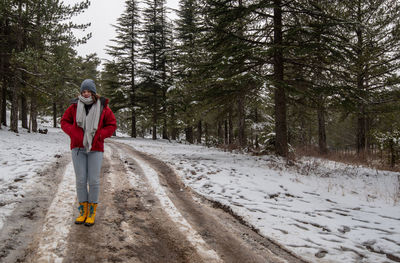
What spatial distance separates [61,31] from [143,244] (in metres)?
16.6

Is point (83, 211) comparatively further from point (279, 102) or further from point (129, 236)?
point (279, 102)

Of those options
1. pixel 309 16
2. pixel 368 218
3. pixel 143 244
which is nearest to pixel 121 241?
pixel 143 244

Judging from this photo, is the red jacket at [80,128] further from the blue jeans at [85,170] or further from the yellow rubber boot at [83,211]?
the yellow rubber boot at [83,211]

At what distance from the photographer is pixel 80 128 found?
339 centimetres

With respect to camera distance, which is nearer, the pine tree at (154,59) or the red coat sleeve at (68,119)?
the red coat sleeve at (68,119)

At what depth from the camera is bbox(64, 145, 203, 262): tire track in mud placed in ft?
8.75

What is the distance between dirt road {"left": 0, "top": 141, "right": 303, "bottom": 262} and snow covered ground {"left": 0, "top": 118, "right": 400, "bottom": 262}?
1.09 feet

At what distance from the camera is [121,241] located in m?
2.98

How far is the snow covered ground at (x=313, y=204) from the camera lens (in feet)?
10.7

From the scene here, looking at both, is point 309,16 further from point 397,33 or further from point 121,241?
point 121,241

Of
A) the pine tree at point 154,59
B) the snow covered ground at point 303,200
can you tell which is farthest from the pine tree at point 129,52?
the snow covered ground at point 303,200

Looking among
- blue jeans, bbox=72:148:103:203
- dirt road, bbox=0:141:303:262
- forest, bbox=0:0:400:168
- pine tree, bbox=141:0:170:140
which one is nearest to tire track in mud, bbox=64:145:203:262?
dirt road, bbox=0:141:303:262

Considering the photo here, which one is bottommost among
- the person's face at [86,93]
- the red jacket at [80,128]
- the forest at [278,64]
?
the red jacket at [80,128]

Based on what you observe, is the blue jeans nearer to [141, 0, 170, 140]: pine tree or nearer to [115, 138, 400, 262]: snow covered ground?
[115, 138, 400, 262]: snow covered ground
